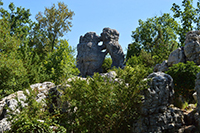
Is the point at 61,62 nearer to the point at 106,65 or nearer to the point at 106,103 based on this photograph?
the point at 106,103

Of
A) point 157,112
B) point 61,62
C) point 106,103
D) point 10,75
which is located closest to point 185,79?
point 157,112

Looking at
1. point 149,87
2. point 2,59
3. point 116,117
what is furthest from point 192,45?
point 2,59

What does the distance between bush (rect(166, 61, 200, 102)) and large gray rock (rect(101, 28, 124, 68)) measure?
20.3 meters

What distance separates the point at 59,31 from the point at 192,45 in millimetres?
15616

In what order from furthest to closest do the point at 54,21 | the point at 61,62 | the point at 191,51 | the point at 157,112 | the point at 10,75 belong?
the point at 54,21
the point at 191,51
the point at 10,75
the point at 61,62
the point at 157,112

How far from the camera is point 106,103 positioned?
553cm

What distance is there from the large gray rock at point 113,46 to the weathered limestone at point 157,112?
23.9 m

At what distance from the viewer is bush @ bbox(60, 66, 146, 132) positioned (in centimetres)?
548

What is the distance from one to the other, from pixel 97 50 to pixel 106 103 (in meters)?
25.5

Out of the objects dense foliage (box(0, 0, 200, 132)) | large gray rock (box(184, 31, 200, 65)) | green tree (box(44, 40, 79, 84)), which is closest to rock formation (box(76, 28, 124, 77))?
dense foliage (box(0, 0, 200, 132))

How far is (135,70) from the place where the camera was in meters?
5.97

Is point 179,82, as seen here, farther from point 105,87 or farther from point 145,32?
point 145,32

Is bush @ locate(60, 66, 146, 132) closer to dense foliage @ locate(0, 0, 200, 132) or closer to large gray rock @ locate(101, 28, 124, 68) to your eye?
dense foliage @ locate(0, 0, 200, 132)

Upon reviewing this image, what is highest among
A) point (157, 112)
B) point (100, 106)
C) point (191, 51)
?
point (191, 51)
